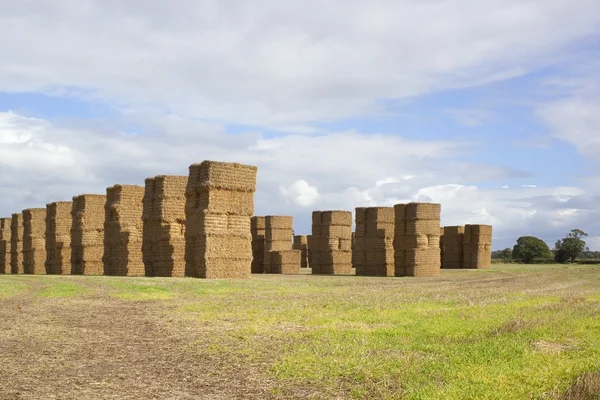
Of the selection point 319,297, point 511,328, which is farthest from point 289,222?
point 511,328

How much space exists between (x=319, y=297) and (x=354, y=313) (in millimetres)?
4368

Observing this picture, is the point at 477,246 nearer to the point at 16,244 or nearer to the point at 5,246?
the point at 16,244

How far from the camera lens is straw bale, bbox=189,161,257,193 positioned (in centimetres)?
2733

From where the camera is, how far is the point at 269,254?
44.3 meters

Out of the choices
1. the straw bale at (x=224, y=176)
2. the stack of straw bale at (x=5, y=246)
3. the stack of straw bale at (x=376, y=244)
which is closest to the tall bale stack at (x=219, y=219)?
the straw bale at (x=224, y=176)

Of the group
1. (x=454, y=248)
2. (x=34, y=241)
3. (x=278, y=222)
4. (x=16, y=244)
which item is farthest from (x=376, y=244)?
(x=16, y=244)

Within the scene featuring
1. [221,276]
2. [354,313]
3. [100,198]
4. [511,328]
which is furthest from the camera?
[100,198]

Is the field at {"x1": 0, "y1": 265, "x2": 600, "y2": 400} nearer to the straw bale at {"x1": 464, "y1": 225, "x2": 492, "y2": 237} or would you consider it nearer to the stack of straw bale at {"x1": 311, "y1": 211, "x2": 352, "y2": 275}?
the stack of straw bale at {"x1": 311, "y1": 211, "x2": 352, "y2": 275}

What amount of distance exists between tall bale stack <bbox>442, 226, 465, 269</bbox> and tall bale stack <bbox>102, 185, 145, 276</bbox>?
26891 mm

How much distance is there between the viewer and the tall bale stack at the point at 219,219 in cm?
2709

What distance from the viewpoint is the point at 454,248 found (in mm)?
51750

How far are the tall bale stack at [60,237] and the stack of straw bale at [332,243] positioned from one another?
16295 mm

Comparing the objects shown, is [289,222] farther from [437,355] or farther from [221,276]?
[437,355]

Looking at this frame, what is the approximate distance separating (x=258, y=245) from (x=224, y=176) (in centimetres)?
1929
